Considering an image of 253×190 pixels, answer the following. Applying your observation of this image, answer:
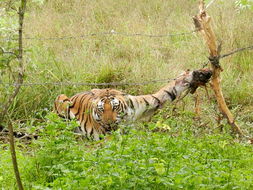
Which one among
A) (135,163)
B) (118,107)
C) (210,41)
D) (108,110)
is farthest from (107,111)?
(135,163)

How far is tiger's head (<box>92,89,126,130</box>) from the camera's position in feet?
25.9

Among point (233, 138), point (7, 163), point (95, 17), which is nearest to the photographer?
point (7, 163)

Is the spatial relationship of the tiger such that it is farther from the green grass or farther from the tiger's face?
the green grass

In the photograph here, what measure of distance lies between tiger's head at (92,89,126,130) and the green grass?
1007mm

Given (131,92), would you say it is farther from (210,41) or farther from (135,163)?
(135,163)

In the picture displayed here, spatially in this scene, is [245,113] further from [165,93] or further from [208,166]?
[208,166]

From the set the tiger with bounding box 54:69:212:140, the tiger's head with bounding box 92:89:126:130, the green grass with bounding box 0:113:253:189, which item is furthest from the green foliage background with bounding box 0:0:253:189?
the tiger's head with bounding box 92:89:126:130

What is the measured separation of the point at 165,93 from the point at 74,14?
260 inches

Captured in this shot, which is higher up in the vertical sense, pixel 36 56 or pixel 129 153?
pixel 36 56

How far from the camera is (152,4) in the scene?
48.6ft

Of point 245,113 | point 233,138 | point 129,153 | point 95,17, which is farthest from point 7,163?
point 95,17

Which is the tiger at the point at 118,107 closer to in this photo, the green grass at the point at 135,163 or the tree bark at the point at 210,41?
the tree bark at the point at 210,41

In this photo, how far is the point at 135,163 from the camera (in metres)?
4.91

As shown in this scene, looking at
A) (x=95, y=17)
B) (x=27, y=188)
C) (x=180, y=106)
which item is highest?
(x=95, y=17)
